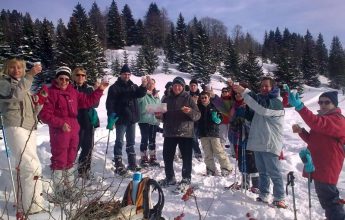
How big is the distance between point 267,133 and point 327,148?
100cm

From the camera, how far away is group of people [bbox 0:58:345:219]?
4.33 m

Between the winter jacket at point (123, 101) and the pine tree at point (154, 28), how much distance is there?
66.4 meters

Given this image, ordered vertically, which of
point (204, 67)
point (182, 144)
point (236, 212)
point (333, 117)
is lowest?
point (236, 212)

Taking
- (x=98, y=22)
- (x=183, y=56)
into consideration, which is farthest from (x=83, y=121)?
(x=98, y=22)

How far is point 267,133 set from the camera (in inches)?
213

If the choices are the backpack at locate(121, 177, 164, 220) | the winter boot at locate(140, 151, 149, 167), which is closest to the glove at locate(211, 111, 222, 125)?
the winter boot at locate(140, 151, 149, 167)

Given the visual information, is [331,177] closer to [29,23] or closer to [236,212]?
[236,212]

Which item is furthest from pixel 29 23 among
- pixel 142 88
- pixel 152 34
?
pixel 142 88

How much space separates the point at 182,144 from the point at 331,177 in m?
2.56

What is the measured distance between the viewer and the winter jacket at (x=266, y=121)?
530 centimetres

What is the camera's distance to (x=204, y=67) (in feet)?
161

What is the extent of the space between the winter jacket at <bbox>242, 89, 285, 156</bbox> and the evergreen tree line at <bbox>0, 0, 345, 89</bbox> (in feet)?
74.8

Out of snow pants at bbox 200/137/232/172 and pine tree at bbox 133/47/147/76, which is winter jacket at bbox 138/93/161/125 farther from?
pine tree at bbox 133/47/147/76

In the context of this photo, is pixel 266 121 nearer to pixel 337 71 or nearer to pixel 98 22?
pixel 337 71
